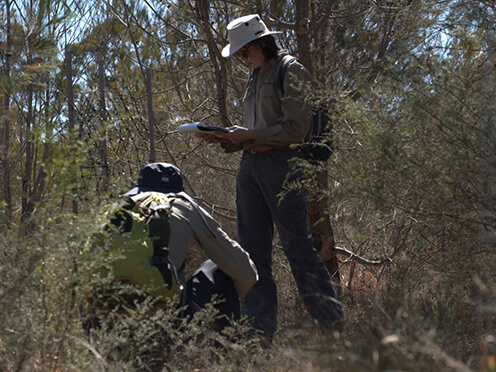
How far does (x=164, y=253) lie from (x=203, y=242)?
0.35 metres

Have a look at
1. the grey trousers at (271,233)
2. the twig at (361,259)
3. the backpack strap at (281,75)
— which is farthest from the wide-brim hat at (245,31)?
the twig at (361,259)

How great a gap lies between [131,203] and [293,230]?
3.23ft

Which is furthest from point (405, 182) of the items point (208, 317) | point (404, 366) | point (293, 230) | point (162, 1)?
point (162, 1)

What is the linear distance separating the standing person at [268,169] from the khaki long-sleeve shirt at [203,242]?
1.02ft

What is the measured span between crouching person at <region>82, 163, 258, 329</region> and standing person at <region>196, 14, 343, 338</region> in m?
0.29

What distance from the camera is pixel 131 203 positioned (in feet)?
9.03

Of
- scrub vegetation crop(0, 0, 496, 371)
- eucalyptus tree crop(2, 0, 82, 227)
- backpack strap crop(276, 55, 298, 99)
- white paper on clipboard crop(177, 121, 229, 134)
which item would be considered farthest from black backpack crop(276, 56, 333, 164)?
eucalyptus tree crop(2, 0, 82, 227)

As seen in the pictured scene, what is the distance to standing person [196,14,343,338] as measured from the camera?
3416 millimetres

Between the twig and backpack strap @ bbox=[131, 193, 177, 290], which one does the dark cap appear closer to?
backpack strap @ bbox=[131, 193, 177, 290]

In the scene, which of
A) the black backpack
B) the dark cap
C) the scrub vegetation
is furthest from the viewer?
the black backpack

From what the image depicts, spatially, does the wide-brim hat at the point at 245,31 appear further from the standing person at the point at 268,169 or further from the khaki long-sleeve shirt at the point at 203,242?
the khaki long-sleeve shirt at the point at 203,242

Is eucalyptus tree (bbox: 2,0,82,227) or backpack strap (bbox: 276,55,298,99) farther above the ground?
eucalyptus tree (bbox: 2,0,82,227)

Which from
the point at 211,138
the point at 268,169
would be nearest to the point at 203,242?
the point at 268,169

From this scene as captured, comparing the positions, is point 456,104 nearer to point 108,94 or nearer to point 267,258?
point 267,258
